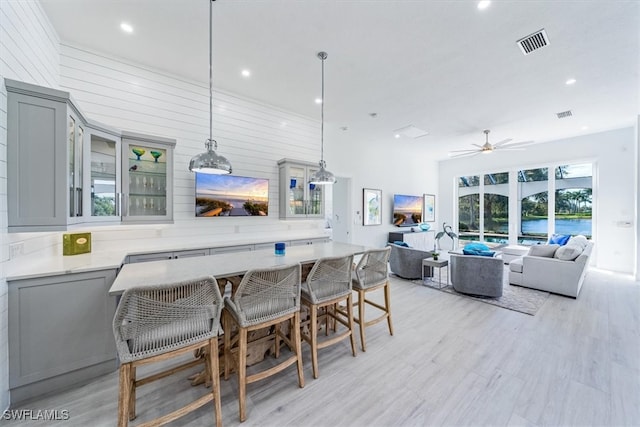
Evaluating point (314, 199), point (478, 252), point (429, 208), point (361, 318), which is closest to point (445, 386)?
point (361, 318)

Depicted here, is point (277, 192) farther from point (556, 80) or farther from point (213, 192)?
point (556, 80)

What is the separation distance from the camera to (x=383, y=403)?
186 cm

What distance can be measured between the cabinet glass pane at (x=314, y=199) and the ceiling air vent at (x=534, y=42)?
3.25 metres

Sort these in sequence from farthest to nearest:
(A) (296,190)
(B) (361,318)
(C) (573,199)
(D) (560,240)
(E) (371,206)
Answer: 1. (E) (371,206)
2. (C) (573,199)
3. (D) (560,240)
4. (A) (296,190)
5. (B) (361,318)

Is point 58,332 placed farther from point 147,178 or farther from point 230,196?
point 230,196

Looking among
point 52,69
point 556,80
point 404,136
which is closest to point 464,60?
point 556,80

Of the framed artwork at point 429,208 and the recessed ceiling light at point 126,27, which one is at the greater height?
the recessed ceiling light at point 126,27

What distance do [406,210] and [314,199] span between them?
3.90 metres

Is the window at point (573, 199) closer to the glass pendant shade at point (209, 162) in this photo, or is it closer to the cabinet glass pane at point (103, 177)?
the glass pendant shade at point (209, 162)

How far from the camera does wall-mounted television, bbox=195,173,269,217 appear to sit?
12.1ft

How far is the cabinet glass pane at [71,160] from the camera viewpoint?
2113mm

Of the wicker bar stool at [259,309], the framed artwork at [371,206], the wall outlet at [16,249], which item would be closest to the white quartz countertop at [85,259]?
the wall outlet at [16,249]

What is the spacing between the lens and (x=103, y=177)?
276 cm

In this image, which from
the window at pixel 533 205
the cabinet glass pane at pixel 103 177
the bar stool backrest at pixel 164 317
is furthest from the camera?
the window at pixel 533 205
